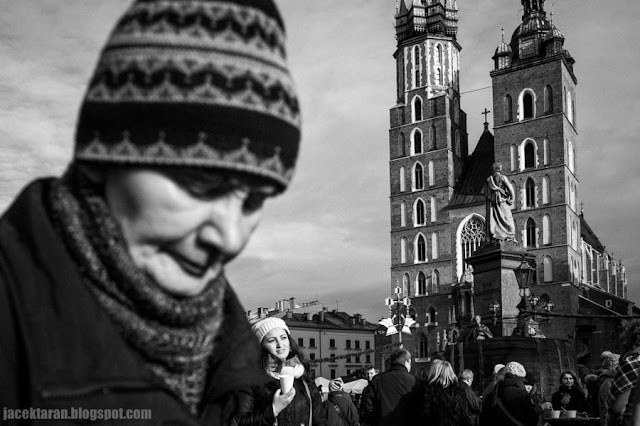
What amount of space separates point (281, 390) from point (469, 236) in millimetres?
51778

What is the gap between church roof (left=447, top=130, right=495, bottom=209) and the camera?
54750 millimetres

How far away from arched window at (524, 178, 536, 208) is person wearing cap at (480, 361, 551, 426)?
4658 cm

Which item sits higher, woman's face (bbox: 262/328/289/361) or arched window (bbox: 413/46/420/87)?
arched window (bbox: 413/46/420/87)

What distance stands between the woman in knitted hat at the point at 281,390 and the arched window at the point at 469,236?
1965 inches

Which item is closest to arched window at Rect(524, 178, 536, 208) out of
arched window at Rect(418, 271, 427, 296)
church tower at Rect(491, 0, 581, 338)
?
church tower at Rect(491, 0, 581, 338)

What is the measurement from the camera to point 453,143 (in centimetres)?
5781

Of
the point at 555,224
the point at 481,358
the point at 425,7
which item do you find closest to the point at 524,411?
the point at 481,358

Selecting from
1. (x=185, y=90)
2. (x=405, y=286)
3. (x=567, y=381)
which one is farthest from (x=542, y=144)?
(x=185, y=90)

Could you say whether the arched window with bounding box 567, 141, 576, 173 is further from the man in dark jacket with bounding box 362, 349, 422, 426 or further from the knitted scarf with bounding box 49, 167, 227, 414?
the knitted scarf with bounding box 49, 167, 227, 414

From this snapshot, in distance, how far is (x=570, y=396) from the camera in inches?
308

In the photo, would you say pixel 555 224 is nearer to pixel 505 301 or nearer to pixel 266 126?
pixel 505 301

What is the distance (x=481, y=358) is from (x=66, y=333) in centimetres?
1200

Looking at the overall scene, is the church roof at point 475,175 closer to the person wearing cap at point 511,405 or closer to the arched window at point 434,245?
the arched window at point 434,245

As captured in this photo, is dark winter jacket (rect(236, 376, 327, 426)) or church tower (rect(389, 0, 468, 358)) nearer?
dark winter jacket (rect(236, 376, 327, 426))
